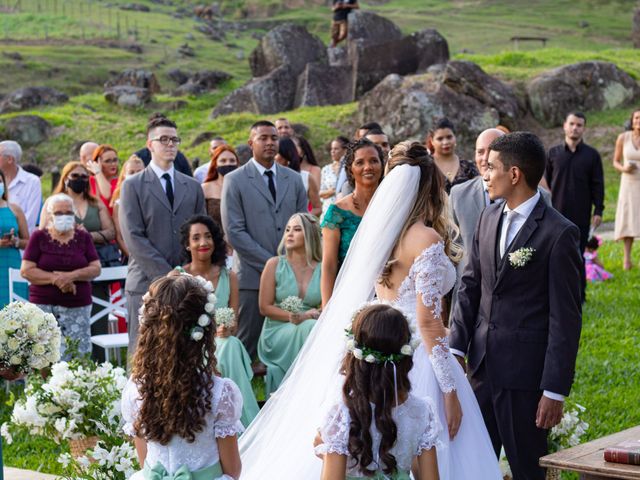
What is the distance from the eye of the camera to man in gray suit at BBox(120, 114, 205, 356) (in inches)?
336

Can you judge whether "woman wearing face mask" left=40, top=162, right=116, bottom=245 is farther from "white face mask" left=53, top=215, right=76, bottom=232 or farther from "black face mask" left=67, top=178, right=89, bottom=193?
"white face mask" left=53, top=215, right=76, bottom=232

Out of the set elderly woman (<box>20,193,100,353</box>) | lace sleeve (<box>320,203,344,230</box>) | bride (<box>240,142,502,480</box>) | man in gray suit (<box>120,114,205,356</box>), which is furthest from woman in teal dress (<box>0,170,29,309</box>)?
bride (<box>240,142,502,480</box>)

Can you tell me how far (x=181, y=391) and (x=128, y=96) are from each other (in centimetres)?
2281

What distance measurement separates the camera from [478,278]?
216 inches

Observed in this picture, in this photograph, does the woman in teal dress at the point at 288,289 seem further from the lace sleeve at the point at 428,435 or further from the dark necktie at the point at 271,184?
the lace sleeve at the point at 428,435

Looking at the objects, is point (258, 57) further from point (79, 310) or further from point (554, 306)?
point (554, 306)

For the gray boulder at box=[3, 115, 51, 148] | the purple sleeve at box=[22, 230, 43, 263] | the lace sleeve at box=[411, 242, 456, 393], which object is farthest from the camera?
the gray boulder at box=[3, 115, 51, 148]

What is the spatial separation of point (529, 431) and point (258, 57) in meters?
20.1

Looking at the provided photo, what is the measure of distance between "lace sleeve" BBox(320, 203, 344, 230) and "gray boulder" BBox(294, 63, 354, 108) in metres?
16.2

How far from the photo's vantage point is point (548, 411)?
5012mm

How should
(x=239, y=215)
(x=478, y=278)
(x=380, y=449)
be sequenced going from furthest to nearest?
(x=239, y=215) < (x=478, y=278) < (x=380, y=449)

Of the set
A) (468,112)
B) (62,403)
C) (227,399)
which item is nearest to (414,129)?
(468,112)

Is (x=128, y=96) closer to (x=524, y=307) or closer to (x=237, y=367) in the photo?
(x=237, y=367)

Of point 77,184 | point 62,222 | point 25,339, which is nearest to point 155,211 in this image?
point 62,222
